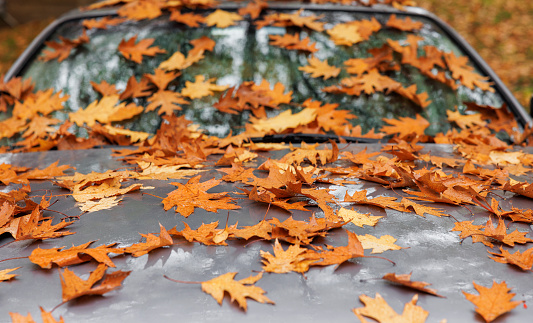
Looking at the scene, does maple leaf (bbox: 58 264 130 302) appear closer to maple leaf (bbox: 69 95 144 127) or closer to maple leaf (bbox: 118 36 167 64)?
maple leaf (bbox: 69 95 144 127)

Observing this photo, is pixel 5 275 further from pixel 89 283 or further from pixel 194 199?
pixel 194 199

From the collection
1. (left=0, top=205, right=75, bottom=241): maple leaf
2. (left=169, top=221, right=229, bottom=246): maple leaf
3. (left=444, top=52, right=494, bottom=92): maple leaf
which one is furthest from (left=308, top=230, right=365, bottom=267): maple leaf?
(left=444, top=52, right=494, bottom=92): maple leaf

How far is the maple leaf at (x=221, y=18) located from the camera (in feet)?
8.39

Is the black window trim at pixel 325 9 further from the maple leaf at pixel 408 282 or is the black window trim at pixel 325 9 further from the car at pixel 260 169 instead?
the maple leaf at pixel 408 282

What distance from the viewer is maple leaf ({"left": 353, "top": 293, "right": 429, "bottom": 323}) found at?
0.89 m

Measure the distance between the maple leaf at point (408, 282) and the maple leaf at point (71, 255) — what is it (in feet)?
2.23

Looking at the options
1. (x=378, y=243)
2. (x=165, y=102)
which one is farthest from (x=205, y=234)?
(x=165, y=102)

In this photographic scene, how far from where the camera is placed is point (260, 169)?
1.61 meters

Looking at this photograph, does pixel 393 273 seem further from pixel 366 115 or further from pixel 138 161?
pixel 366 115

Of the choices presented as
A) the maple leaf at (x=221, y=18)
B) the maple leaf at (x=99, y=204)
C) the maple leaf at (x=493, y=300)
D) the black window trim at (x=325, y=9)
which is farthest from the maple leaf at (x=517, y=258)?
the maple leaf at (x=221, y=18)

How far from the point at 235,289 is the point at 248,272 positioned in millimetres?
79

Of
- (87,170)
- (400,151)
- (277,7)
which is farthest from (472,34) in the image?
(87,170)

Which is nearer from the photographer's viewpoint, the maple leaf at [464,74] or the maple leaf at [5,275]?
the maple leaf at [5,275]

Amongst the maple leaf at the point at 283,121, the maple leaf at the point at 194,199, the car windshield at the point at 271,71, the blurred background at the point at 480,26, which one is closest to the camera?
the maple leaf at the point at 194,199
